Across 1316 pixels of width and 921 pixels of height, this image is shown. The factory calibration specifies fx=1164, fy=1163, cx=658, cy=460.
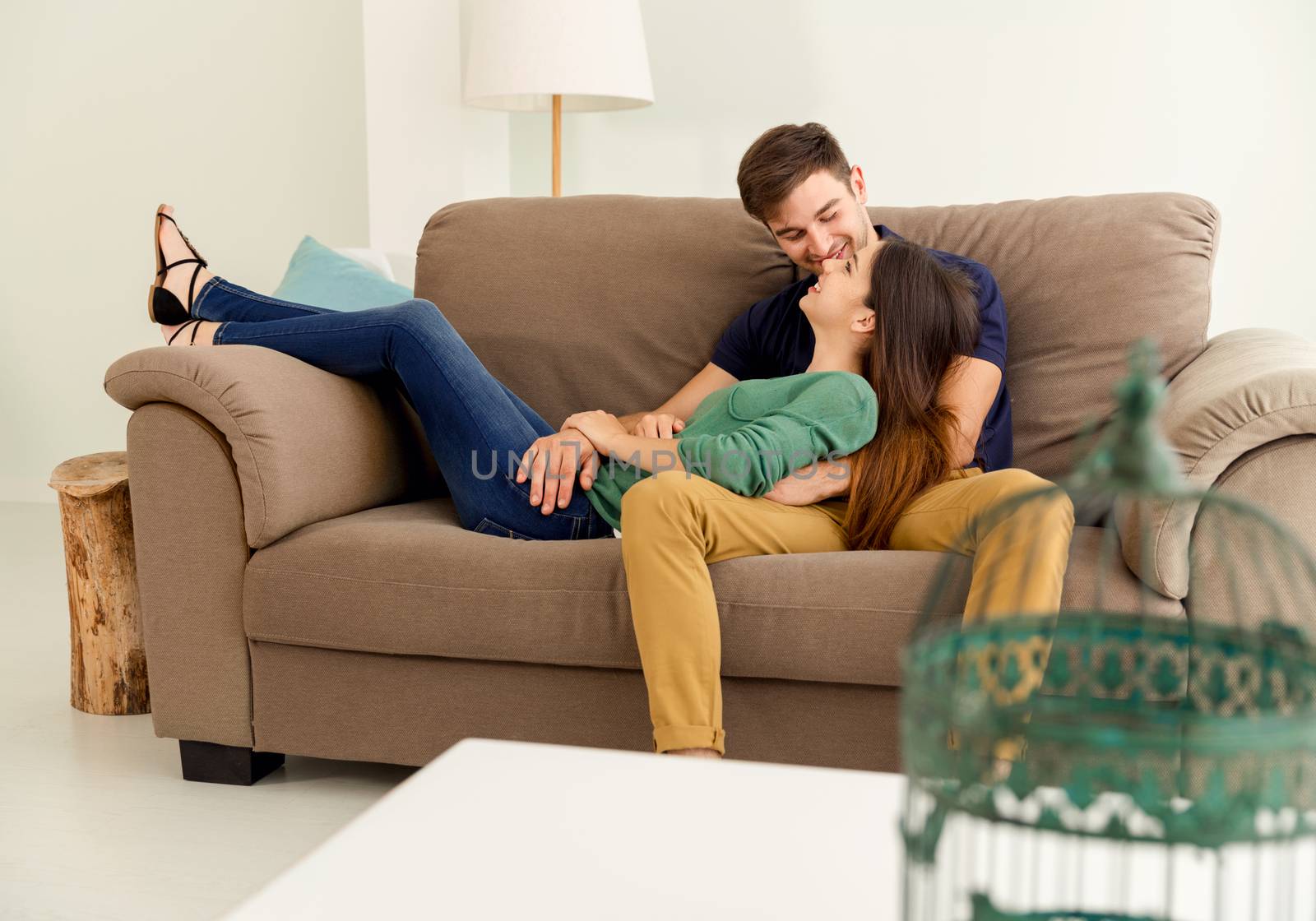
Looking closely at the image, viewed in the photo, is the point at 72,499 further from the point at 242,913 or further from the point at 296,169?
the point at 296,169

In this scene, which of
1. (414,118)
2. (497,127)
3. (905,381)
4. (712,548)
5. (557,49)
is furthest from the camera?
(497,127)

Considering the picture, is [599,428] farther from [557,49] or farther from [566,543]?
[557,49]

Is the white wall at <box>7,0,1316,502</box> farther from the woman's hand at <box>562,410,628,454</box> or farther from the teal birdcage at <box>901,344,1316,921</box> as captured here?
the teal birdcage at <box>901,344,1316,921</box>

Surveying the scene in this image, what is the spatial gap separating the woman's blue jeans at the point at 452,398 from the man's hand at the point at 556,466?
2cm

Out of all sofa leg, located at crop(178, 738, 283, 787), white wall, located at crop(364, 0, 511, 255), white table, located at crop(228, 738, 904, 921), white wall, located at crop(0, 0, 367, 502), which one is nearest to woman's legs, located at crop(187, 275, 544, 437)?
sofa leg, located at crop(178, 738, 283, 787)

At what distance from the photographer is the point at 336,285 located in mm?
2379

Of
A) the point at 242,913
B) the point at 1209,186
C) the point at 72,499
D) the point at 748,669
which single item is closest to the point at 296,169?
the point at 72,499

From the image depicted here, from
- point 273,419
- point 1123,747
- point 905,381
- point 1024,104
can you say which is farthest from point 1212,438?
point 1024,104

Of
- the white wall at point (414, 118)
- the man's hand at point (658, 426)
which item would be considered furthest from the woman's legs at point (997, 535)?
the white wall at point (414, 118)

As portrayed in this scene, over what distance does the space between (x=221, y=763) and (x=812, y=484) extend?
1032 mm

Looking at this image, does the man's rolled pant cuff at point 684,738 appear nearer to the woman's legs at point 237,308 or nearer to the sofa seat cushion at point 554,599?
the sofa seat cushion at point 554,599

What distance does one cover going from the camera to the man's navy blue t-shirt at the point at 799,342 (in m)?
1.84

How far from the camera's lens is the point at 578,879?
2.22 ft

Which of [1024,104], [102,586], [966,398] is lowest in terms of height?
[102,586]
